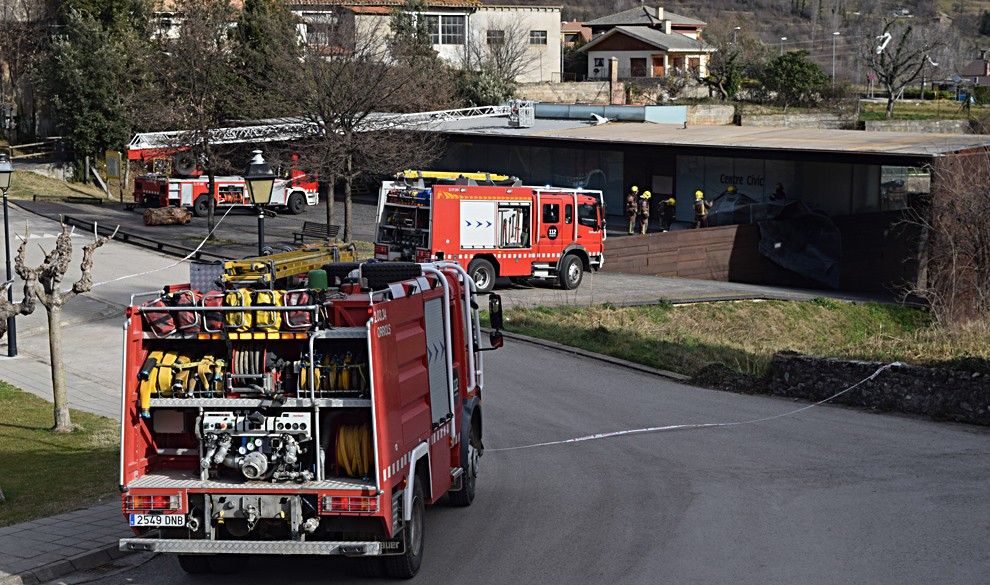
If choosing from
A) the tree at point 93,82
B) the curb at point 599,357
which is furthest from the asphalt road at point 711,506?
the tree at point 93,82

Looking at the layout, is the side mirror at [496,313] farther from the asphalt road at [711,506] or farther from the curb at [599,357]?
the curb at [599,357]

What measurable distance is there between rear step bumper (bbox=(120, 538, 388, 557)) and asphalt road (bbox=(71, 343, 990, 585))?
111 cm

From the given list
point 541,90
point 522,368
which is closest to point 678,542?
point 522,368

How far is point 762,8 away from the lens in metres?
151

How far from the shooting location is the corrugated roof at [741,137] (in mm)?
35550

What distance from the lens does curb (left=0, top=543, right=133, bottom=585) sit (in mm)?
10274

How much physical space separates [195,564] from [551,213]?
70.1ft

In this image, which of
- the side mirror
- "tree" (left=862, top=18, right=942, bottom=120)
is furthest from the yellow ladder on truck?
"tree" (left=862, top=18, right=942, bottom=120)

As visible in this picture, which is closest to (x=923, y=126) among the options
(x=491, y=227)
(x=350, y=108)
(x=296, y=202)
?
(x=296, y=202)

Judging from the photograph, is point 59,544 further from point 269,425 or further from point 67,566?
point 269,425

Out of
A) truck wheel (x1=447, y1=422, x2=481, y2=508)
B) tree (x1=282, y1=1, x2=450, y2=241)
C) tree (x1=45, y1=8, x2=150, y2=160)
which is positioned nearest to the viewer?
truck wheel (x1=447, y1=422, x2=481, y2=508)

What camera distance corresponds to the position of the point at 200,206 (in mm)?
46531

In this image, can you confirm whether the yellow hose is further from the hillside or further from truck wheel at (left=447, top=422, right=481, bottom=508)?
the hillside

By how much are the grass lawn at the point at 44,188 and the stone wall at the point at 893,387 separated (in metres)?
40.7
